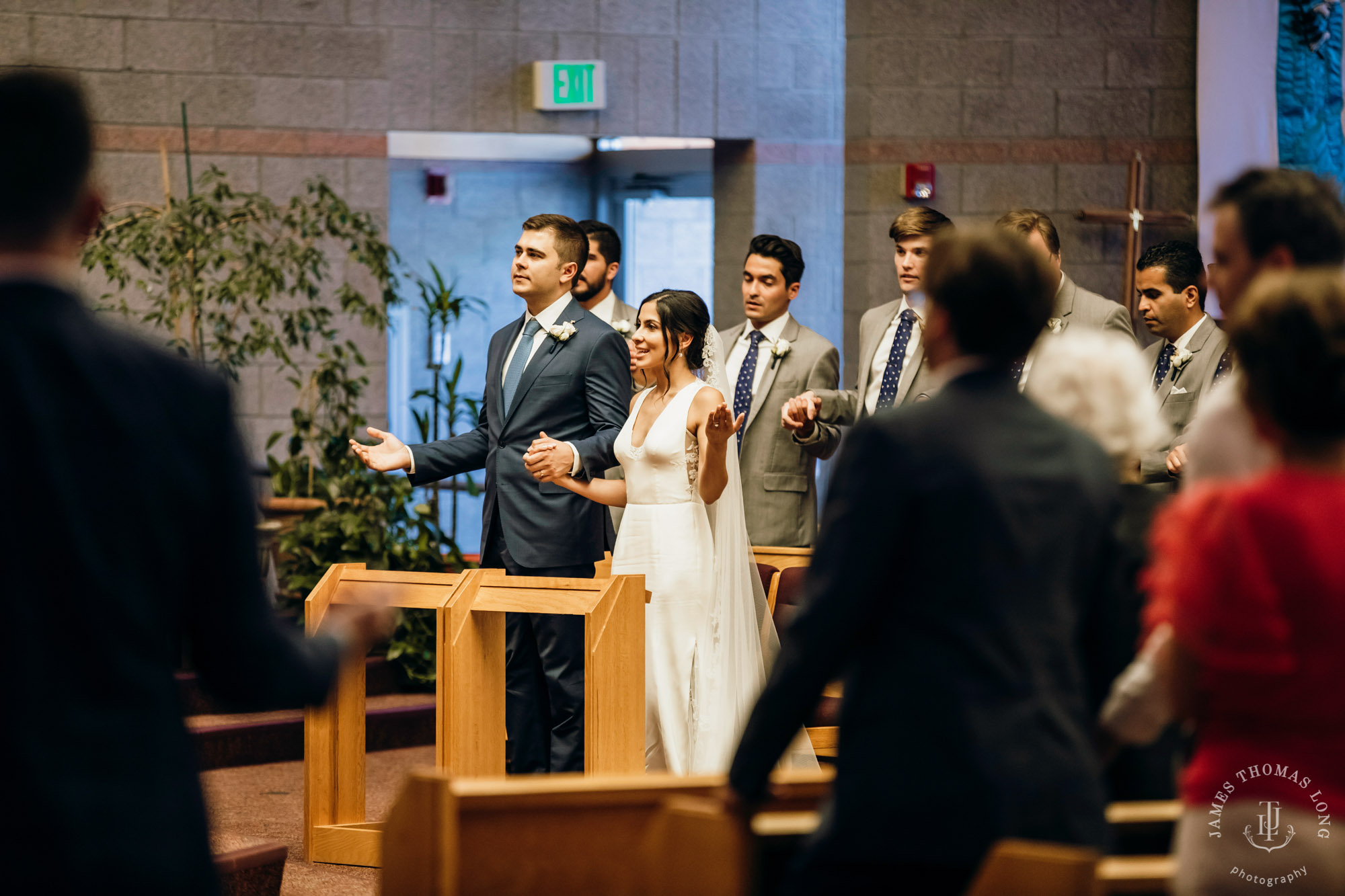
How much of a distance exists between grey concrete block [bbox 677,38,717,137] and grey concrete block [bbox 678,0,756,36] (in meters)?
0.06

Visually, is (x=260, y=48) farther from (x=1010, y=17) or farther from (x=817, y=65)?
(x=1010, y=17)

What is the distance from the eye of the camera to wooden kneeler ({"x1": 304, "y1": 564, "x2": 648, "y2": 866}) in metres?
3.30

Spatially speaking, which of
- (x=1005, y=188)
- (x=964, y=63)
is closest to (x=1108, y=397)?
(x=1005, y=188)

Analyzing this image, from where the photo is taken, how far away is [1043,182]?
21.1 ft

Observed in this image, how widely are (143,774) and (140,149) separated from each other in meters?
5.88

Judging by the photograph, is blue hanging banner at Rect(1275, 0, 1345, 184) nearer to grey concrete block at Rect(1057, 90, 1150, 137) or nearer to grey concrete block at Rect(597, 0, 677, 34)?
grey concrete block at Rect(1057, 90, 1150, 137)

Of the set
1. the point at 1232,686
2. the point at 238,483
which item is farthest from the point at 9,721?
the point at 1232,686

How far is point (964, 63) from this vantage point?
6438mm

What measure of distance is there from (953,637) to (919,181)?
528cm

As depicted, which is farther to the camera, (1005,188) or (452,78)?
(452,78)

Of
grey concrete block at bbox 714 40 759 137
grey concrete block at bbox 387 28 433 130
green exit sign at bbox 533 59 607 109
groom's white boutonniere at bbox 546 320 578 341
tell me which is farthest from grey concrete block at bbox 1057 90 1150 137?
groom's white boutonniere at bbox 546 320 578 341

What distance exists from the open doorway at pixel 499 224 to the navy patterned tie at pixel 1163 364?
4.36m

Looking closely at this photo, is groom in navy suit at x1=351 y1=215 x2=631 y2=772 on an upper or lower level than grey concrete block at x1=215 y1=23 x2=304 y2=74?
lower

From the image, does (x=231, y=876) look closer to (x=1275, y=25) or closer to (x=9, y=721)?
(x=9, y=721)
